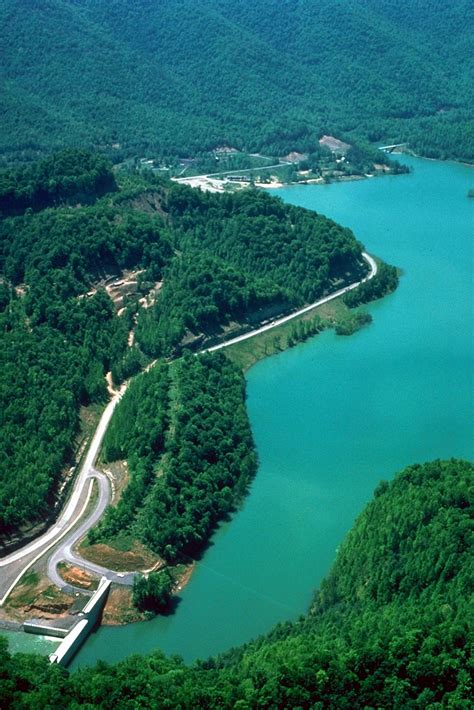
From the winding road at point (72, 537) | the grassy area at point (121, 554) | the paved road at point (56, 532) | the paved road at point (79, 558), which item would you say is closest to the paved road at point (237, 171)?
the winding road at point (72, 537)

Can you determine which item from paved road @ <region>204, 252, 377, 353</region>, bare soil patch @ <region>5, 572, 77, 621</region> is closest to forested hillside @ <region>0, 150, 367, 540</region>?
paved road @ <region>204, 252, 377, 353</region>

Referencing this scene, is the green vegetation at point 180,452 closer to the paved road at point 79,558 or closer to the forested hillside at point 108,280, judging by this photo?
the forested hillside at point 108,280

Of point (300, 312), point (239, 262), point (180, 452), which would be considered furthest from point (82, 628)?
point (239, 262)

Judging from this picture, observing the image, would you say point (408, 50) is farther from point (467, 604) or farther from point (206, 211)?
point (467, 604)

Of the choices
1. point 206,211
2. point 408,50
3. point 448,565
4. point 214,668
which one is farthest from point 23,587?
point 408,50

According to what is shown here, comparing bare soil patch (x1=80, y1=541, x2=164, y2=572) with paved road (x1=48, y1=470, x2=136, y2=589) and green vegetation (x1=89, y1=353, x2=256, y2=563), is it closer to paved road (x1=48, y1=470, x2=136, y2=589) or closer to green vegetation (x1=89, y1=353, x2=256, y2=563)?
paved road (x1=48, y1=470, x2=136, y2=589)
